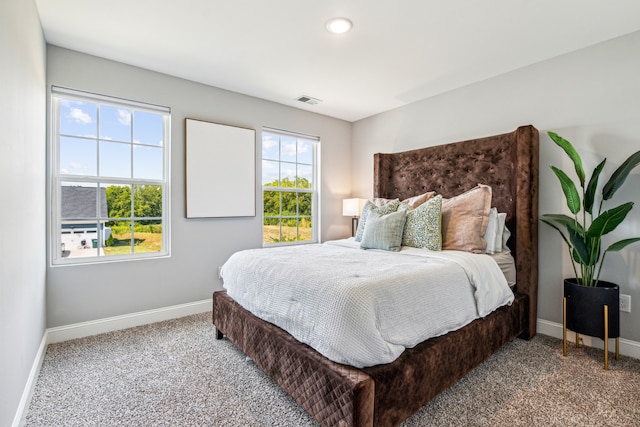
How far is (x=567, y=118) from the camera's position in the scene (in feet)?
8.43

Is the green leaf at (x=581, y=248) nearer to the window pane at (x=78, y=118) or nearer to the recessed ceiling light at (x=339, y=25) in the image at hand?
the recessed ceiling light at (x=339, y=25)

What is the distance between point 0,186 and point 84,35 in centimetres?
167

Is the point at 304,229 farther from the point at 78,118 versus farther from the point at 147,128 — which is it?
the point at 78,118

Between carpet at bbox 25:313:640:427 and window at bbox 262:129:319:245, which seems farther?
window at bbox 262:129:319:245

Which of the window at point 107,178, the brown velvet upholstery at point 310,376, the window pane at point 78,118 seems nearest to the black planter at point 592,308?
the brown velvet upholstery at point 310,376

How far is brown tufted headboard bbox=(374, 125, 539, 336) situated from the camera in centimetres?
259

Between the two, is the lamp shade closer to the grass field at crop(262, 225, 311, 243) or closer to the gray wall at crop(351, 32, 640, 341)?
the grass field at crop(262, 225, 311, 243)

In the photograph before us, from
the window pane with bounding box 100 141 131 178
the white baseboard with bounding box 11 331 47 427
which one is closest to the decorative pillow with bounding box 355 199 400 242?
the window pane with bounding box 100 141 131 178

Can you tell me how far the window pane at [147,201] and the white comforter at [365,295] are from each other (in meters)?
1.19

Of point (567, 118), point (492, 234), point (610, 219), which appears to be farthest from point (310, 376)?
point (567, 118)

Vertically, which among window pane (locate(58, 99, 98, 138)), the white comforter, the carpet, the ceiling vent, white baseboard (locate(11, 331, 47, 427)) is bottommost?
the carpet

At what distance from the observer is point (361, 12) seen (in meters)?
2.05

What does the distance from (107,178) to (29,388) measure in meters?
1.69

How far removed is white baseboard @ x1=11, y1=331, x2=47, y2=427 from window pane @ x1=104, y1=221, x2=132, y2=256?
0.81 m
